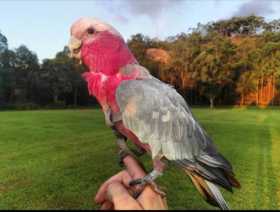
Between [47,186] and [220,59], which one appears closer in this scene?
[47,186]

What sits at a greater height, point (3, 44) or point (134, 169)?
point (3, 44)

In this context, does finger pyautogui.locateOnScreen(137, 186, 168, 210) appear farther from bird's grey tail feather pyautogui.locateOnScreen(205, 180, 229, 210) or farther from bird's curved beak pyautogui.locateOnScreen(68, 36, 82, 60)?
bird's curved beak pyautogui.locateOnScreen(68, 36, 82, 60)

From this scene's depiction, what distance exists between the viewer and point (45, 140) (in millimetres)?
7164

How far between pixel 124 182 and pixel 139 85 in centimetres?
41

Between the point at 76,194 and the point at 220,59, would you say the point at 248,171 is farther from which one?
the point at 220,59

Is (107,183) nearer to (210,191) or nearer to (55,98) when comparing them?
(210,191)

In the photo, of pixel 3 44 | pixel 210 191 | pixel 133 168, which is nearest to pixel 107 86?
pixel 133 168

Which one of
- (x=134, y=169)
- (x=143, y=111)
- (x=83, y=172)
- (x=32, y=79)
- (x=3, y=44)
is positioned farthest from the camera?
(x=32, y=79)

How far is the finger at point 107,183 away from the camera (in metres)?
1.40

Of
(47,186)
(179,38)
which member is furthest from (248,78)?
(47,186)

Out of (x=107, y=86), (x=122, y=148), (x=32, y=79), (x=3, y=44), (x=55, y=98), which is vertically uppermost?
(x=3, y=44)

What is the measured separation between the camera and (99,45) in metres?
1.65

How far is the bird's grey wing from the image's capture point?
5.17 feet

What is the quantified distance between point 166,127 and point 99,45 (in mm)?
454
